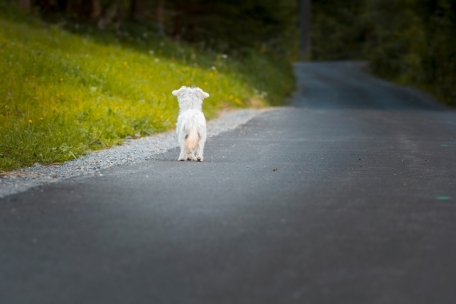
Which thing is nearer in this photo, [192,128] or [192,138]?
[192,128]

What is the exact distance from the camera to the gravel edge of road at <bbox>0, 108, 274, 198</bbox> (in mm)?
10250

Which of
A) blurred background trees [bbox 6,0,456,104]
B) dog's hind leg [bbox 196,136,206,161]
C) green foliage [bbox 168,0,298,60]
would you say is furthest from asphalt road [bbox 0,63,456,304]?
green foliage [bbox 168,0,298,60]

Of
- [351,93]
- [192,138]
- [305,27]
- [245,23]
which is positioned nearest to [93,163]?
[192,138]

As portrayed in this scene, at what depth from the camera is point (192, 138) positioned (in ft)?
39.5

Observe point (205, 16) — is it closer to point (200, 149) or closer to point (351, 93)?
point (351, 93)

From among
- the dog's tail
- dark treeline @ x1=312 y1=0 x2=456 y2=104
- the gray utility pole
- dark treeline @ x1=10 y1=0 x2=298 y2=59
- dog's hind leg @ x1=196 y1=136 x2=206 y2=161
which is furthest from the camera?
the gray utility pole

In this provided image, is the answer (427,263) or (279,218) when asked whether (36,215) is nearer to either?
(279,218)

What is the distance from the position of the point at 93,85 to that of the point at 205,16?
17818 millimetres

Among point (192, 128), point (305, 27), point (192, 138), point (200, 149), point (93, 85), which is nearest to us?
point (192, 128)

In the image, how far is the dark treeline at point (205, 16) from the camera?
3588 cm

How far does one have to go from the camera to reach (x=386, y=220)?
7641 millimetres

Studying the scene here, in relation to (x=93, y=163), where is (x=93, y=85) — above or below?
above

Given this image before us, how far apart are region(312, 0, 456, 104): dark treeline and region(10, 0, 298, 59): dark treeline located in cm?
822

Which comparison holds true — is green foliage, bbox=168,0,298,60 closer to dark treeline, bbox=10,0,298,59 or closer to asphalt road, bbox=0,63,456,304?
dark treeline, bbox=10,0,298,59
